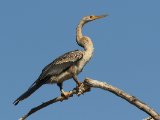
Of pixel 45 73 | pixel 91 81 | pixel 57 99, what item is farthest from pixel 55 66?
pixel 91 81

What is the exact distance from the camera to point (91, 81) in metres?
14.4

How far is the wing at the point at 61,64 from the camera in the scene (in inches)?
680

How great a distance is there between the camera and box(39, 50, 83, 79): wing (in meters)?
17.3

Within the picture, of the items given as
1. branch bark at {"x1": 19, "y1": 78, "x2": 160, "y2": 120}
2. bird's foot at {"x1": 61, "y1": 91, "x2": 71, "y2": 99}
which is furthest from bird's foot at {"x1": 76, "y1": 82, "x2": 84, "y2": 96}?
bird's foot at {"x1": 61, "y1": 91, "x2": 71, "y2": 99}

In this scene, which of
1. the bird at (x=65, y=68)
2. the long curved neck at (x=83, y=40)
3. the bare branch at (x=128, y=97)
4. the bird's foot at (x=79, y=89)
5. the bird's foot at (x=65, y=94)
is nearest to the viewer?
the bare branch at (x=128, y=97)

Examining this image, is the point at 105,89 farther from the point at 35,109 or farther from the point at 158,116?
the point at 35,109

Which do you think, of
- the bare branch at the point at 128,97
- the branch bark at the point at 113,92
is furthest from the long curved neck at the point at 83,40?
the bare branch at the point at 128,97

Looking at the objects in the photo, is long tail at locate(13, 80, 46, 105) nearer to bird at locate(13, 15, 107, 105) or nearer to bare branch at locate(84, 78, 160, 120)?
bird at locate(13, 15, 107, 105)

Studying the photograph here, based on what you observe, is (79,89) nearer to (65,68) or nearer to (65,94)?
(65,94)

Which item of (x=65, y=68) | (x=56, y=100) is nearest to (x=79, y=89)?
(x=56, y=100)

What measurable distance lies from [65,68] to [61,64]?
8.4 inches

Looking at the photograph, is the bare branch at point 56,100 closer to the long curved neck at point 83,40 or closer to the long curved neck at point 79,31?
the long curved neck at point 83,40

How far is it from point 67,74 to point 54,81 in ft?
1.34

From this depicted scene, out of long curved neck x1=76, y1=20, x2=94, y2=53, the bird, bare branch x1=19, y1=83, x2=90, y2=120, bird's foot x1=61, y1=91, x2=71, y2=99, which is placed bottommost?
bare branch x1=19, y1=83, x2=90, y2=120
